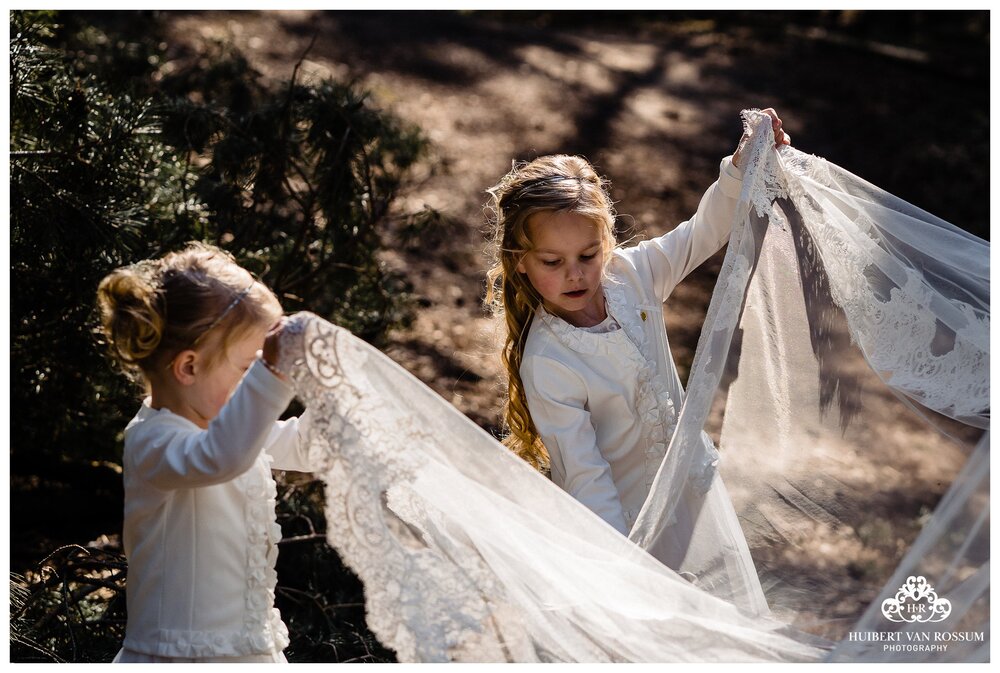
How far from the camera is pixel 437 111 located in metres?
7.62

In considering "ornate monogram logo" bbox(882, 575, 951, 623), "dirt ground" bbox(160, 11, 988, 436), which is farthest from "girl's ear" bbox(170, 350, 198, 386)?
"dirt ground" bbox(160, 11, 988, 436)

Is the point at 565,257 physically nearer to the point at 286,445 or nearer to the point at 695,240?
the point at 695,240

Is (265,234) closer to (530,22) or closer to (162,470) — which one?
(162,470)

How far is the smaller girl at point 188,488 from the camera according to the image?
1884 millimetres

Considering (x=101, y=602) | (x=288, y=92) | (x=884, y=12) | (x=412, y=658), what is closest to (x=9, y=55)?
(x=288, y=92)

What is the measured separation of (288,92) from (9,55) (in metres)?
0.95

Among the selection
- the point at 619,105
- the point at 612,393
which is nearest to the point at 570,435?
the point at 612,393

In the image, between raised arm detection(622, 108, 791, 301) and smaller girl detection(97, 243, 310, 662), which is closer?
smaller girl detection(97, 243, 310, 662)

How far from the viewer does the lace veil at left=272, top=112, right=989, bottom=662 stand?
1820mm

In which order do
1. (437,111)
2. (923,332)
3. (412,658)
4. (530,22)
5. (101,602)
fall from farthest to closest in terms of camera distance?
1. (530,22)
2. (437,111)
3. (101,602)
4. (923,332)
5. (412,658)

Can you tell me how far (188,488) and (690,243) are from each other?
56.6 inches

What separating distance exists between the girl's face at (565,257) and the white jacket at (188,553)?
30.6 inches

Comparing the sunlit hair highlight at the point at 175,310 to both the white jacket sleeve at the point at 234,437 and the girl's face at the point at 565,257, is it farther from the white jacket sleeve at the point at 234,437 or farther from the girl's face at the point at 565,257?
the girl's face at the point at 565,257

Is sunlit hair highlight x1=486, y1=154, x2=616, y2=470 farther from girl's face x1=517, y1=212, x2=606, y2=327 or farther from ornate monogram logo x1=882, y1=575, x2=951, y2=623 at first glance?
ornate monogram logo x1=882, y1=575, x2=951, y2=623
